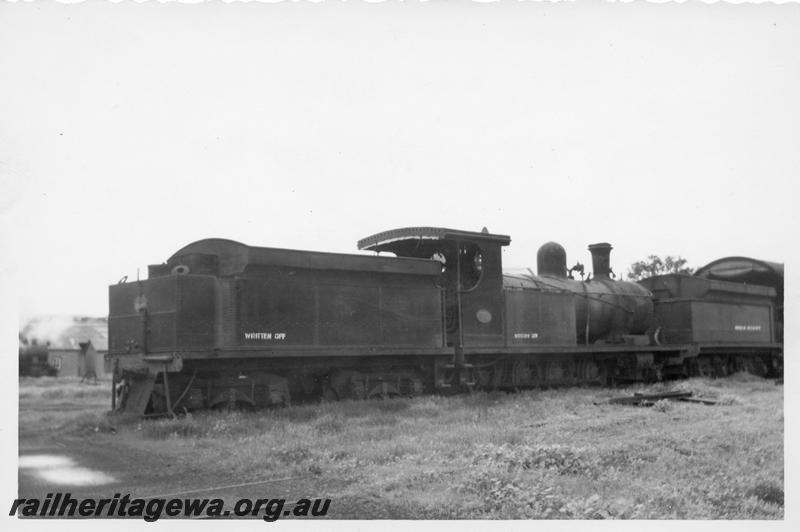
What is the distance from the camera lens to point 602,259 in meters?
21.3

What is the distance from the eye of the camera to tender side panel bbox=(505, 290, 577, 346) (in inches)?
627

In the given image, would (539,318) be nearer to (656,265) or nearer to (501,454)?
(501,454)

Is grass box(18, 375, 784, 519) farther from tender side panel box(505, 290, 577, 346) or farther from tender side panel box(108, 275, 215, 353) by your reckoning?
tender side panel box(505, 290, 577, 346)

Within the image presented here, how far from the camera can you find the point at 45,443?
34.3 feet

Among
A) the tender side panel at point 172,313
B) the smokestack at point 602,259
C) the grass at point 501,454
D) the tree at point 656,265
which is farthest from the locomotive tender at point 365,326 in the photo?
the tree at point 656,265

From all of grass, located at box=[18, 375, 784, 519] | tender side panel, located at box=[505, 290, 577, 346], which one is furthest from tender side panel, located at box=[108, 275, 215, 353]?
tender side panel, located at box=[505, 290, 577, 346]

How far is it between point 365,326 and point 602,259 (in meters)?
10.2

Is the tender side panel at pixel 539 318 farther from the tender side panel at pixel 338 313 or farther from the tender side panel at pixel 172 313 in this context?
the tender side panel at pixel 172 313

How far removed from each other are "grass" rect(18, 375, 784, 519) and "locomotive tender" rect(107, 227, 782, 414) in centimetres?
94

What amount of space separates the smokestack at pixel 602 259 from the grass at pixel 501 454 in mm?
8346

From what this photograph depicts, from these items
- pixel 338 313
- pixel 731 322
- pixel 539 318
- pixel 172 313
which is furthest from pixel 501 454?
pixel 731 322

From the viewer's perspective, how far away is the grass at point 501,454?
6.93 metres

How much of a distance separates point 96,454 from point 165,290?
3041 millimetres
